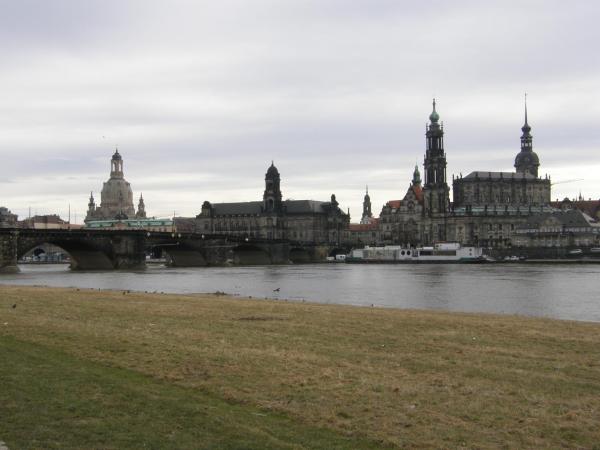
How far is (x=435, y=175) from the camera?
184 metres

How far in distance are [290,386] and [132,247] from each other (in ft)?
304

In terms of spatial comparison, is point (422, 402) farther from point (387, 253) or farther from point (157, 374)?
point (387, 253)

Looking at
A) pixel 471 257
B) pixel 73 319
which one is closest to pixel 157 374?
pixel 73 319

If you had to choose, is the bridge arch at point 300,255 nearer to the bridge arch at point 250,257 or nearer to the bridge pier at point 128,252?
the bridge arch at point 250,257

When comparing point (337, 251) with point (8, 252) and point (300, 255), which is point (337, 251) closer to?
point (300, 255)

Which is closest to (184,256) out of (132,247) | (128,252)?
(132,247)

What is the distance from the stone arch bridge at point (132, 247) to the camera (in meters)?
87.8

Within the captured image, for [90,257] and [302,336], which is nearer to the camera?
[302,336]

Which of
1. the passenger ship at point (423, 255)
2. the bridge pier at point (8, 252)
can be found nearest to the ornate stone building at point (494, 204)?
the passenger ship at point (423, 255)

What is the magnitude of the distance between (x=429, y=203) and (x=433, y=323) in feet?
541

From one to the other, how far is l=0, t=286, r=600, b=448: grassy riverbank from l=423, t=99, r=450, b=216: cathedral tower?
16426cm

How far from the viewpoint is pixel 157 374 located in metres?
13.3

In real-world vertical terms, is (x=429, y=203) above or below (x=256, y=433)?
above

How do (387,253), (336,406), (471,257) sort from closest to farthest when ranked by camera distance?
1. (336,406)
2. (471,257)
3. (387,253)
